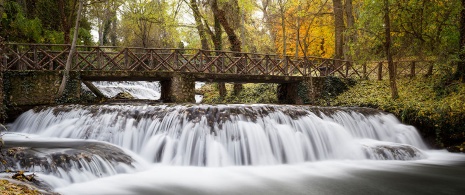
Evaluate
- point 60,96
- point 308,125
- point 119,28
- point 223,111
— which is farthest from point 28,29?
point 119,28

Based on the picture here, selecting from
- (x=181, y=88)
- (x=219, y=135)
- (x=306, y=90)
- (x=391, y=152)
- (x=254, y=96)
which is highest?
(x=181, y=88)

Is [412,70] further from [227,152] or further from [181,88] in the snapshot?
[227,152]

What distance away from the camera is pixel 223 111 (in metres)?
10.0

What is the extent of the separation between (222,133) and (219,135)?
0.11 meters

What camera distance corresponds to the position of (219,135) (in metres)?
9.27

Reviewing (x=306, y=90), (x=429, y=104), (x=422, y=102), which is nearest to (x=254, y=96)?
(x=306, y=90)

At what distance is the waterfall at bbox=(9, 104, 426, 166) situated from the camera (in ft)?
29.4

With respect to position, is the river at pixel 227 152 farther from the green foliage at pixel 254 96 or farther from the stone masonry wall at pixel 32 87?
the green foliage at pixel 254 96

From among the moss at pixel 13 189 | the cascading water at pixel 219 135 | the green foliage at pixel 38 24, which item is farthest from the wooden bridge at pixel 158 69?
the moss at pixel 13 189

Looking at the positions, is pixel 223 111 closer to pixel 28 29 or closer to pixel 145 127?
pixel 145 127

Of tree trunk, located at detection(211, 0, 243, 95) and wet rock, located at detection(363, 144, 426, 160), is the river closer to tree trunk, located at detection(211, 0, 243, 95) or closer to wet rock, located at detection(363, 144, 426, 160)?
wet rock, located at detection(363, 144, 426, 160)

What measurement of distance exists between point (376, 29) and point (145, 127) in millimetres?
10128

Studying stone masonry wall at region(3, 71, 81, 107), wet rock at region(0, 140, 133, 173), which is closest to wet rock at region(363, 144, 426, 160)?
wet rock at region(0, 140, 133, 173)

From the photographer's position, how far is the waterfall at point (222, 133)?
8953 mm
